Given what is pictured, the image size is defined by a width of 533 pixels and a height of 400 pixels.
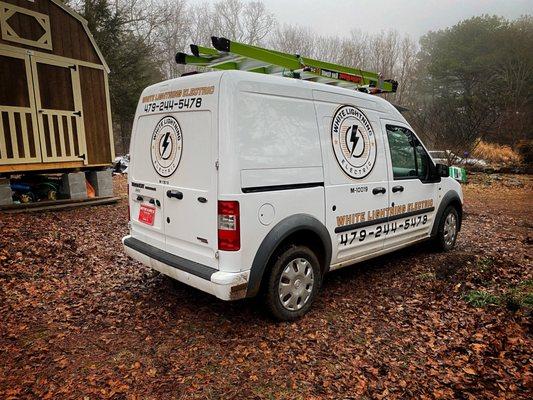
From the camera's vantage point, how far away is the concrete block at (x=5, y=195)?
7.47 meters

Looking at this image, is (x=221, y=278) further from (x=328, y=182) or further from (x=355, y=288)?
(x=355, y=288)

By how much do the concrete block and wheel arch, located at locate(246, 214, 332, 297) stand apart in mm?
6689

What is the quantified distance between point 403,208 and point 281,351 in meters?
2.56

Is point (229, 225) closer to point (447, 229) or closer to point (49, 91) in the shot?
point (447, 229)

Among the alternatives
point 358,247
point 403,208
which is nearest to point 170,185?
point 358,247

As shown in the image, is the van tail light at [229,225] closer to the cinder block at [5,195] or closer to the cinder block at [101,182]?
the cinder block at [5,195]

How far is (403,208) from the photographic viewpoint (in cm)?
479

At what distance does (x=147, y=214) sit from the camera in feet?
13.0

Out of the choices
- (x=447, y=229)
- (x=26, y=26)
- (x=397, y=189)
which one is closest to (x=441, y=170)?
(x=447, y=229)

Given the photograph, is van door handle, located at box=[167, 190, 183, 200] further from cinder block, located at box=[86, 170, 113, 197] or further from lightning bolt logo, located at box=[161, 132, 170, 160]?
cinder block, located at box=[86, 170, 113, 197]

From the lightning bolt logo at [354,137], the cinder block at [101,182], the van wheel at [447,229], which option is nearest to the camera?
the lightning bolt logo at [354,137]

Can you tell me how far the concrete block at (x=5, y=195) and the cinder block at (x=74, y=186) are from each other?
123cm

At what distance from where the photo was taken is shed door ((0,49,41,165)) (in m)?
7.41

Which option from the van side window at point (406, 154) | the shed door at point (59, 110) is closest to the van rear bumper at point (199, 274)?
the van side window at point (406, 154)
